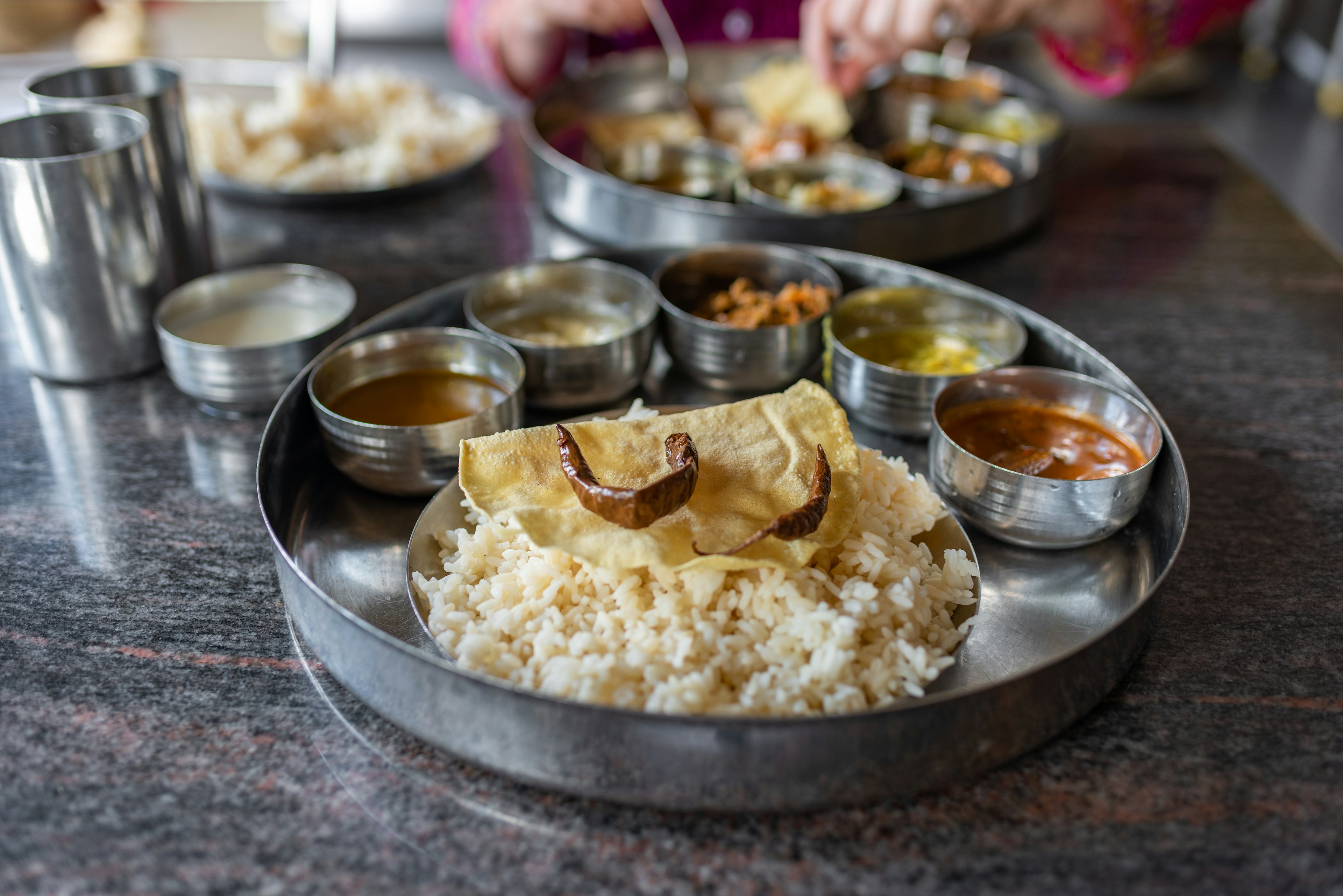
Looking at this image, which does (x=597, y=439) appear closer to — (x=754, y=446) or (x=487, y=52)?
(x=754, y=446)

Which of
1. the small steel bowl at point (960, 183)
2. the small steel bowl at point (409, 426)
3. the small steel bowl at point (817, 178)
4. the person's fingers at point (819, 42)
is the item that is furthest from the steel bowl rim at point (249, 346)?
the person's fingers at point (819, 42)

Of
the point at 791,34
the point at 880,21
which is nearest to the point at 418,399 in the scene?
the point at 880,21

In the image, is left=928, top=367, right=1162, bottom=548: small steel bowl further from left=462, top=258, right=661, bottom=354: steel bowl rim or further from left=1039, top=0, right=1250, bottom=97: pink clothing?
left=1039, top=0, right=1250, bottom=97: pink clothing

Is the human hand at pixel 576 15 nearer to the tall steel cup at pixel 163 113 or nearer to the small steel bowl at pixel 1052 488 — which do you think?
the tall steel cup at pixel 163 113

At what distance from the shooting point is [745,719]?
104 cm

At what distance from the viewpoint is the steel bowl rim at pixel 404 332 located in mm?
1538

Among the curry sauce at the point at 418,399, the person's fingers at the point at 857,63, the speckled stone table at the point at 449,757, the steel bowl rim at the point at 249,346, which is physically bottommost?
the speckled stone table at the point at 449,757

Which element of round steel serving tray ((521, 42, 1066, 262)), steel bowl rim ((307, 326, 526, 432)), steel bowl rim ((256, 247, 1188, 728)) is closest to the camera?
steel bowl rim ((256, 247, 1188, 728))

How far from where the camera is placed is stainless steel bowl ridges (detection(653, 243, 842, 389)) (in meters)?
1.83

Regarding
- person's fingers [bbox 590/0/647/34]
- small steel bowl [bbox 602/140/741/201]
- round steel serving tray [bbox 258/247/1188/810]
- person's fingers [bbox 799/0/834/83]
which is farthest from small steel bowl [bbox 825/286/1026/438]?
person's fingers [bbox 590/0/647/34]

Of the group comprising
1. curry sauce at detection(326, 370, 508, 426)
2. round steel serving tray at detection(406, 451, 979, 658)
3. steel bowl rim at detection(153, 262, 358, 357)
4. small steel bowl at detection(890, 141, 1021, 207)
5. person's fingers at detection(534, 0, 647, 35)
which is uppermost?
person's fingers at detection(534, 0, 647, 35)

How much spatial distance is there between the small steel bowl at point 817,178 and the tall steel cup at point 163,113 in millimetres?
1261

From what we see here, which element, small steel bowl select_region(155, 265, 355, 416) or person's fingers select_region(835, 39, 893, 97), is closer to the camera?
small steel bowl select_region(155, 265, 355, 416)

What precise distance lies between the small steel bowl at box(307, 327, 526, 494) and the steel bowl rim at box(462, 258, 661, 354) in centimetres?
4
